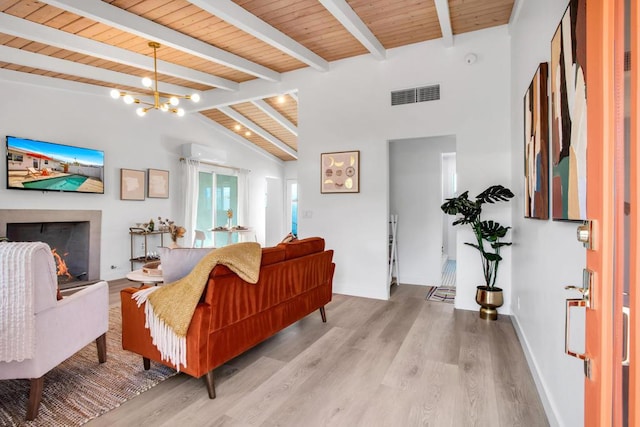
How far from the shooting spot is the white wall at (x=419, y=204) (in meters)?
5.19

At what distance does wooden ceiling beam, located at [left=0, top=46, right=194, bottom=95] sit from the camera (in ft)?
12.6

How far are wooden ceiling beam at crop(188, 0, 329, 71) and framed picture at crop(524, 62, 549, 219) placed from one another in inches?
108

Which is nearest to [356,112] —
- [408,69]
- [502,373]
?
[408,69]

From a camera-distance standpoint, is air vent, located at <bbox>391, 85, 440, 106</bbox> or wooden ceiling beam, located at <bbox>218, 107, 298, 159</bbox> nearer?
air vent, located at <bbox>391, 85, 440, 106</bbox>

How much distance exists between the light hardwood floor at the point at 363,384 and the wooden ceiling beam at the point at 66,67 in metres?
4.19

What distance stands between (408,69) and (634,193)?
13.6 feet

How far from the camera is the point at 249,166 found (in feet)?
27.5

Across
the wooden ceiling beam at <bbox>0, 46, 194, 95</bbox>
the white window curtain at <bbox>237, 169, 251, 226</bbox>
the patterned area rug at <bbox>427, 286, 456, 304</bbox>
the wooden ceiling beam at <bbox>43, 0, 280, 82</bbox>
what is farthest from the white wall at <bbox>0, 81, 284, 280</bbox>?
the patterned area rug at <bbox>427, 286, 456, 304</bbox>

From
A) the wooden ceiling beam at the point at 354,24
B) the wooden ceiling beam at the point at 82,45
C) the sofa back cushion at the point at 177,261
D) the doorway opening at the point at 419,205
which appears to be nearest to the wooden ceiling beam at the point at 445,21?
the wooden ceiling beam at the point at 354,24

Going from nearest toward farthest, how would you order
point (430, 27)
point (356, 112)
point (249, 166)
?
1. point (430, 27)
2. point (356, 112)
3. point (249, 166)

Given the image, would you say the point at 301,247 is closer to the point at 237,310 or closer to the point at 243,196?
the point at 237,310

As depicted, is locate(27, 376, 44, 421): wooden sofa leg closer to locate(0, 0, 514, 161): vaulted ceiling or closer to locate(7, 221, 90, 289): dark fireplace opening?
locate(0, 0, 514, 161): vaulted ceiling

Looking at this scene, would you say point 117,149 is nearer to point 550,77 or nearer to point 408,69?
point 408,69

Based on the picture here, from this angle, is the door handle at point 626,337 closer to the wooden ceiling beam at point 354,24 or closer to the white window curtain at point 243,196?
the wooden ceiling beam at point 354,24
